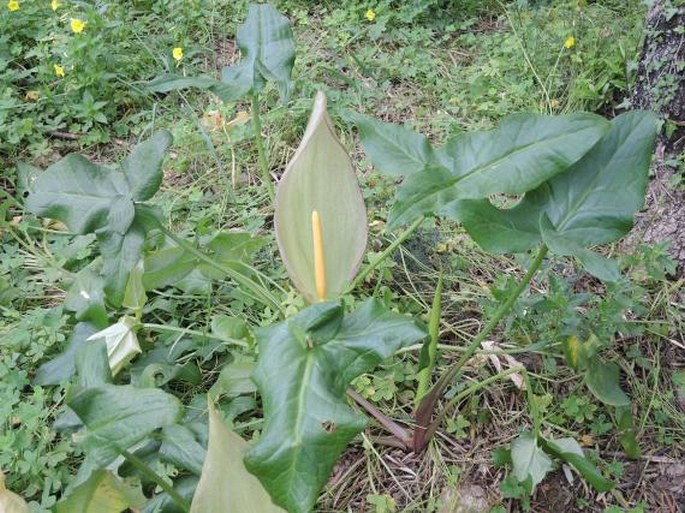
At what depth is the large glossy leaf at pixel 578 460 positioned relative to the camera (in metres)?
1.17

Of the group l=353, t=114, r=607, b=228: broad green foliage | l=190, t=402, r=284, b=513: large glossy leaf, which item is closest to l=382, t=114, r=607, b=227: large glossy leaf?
l=353, t=114, r=607, b=228: broad green foliage

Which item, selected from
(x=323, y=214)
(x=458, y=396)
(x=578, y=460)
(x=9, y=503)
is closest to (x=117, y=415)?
(x=9, y=503)

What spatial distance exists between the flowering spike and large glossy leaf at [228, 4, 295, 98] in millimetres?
306

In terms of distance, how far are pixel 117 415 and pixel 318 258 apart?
424 millimetres

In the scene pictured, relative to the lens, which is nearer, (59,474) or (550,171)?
(550,171)

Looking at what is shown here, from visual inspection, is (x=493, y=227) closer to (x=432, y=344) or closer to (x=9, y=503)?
(x=432, y=344)

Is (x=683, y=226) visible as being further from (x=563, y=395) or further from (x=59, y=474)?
(x=59, y=474)

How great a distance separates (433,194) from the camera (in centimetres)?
107

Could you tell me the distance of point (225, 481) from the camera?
3.35ft

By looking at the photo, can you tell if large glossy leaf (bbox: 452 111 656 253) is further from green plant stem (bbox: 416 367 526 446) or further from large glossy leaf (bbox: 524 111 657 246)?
green plant stem (bbox: 416 367 526 446)

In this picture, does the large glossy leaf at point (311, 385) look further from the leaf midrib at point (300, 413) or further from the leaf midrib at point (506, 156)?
the leaf midrib at point (506, 156)

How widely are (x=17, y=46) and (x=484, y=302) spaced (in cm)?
170

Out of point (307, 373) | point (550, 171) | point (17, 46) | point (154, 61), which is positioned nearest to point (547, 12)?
point (154, 61)

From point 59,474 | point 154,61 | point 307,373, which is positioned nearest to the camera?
point 307,373
